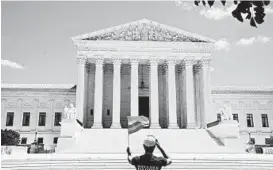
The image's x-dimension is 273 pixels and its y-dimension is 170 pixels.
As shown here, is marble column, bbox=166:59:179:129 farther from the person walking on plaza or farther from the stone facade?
the person walking on plaza

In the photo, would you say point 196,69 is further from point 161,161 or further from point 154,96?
point 161,161

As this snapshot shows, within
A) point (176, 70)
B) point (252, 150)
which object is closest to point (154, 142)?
point (252, 150)

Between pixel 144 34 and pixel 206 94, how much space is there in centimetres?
873

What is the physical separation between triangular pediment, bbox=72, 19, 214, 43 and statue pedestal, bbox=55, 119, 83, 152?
9.68m

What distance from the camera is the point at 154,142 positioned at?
4.50 meters

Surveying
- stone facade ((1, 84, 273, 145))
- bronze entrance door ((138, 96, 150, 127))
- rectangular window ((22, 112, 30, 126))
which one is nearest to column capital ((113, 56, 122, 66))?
stone facade ((1, 84, 273, 145))

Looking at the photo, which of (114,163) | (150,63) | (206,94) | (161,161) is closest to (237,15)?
(161,161)

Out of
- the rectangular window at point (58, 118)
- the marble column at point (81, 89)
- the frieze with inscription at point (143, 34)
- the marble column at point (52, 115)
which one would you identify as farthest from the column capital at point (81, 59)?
the rectangular window at point (58, 118)

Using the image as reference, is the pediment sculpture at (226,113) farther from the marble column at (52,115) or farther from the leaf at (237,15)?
the leaf at (237,15)

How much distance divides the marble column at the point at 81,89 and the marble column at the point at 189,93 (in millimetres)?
10263

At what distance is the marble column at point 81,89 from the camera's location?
31.8 meters

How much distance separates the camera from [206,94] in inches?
1307

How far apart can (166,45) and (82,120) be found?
11274 millimetres

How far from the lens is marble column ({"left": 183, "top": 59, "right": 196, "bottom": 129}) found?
3256 centimetres
